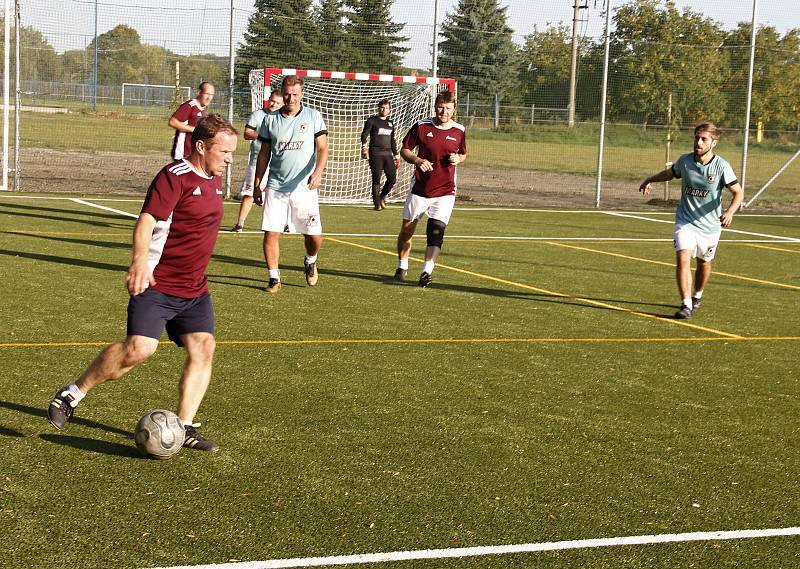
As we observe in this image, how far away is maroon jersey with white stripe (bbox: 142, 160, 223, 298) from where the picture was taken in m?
5.54

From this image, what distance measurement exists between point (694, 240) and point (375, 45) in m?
20.0

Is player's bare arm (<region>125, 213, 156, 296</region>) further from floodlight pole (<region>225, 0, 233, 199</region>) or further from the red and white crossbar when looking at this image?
floodlight pole (<region>225, 0, 233, 199</region>)

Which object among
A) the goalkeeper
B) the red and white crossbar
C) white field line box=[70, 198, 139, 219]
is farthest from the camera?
the red and white crossbar

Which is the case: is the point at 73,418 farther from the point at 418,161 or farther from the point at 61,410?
the point at 418,161

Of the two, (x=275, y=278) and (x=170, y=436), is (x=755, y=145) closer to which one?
(x=275, y=278)

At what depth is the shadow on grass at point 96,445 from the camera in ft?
18.9

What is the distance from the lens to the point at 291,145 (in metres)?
11.7

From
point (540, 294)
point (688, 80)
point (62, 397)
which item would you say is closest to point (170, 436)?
point (62, 397)

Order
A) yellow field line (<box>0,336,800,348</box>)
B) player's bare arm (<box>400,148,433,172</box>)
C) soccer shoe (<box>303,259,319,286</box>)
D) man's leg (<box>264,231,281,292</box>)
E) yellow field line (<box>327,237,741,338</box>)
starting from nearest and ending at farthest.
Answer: yellow field line (<box>0,336,800,348</box>) < yellow field line (<box>327,237,741,338</box>) < man's leg (<box>264,231,281,292</box>) < soccer shoe (<box>303,259,319,286</box>) < player's bare arm (<box>400,148,433,172</box>)

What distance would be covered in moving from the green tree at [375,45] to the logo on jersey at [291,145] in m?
15.3

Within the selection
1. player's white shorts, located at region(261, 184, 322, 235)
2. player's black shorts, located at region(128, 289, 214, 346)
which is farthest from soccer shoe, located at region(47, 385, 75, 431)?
player's white shorts, located at region(261, 184, 322, 235)

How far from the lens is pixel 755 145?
38.0 metres

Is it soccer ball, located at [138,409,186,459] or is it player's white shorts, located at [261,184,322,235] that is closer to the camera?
soccer ball, located at [138,409,186,459]

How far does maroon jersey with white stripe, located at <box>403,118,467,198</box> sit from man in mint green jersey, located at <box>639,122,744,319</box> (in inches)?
90.6
